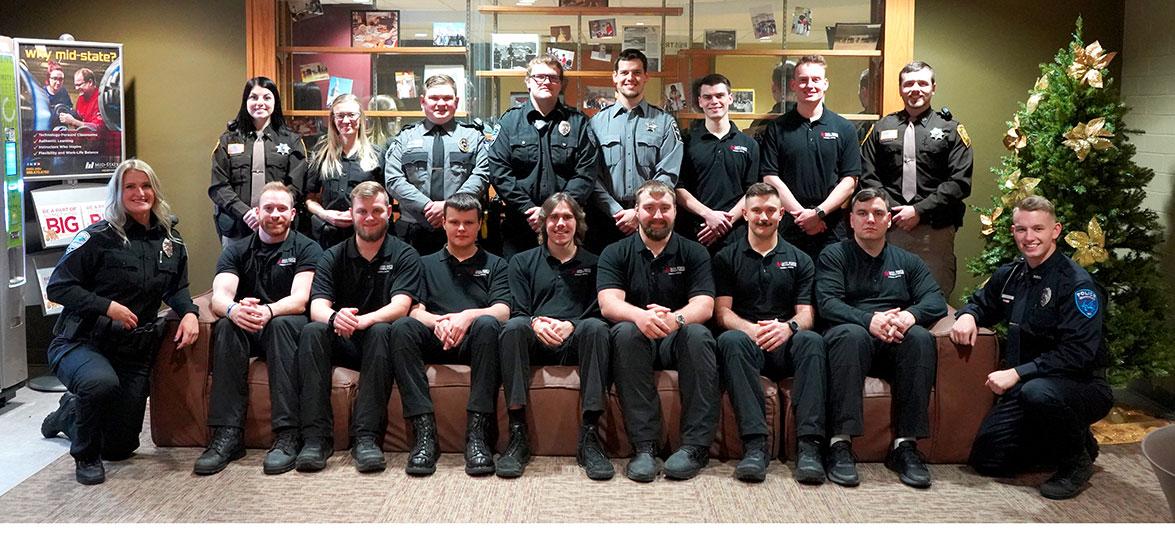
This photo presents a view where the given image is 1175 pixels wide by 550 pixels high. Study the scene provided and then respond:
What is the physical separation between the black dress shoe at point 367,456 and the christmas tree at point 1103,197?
309cm

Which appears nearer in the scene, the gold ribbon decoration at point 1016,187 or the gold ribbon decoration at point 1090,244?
the gold ribbon decoration at point 1090,244

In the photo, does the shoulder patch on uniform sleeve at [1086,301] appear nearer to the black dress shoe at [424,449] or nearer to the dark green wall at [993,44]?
the dark green wall at [993,44]

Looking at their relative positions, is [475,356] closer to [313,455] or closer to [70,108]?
[313,455]

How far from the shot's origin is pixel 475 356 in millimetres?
4492

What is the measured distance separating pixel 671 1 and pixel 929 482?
123 inches

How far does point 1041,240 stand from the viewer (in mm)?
4297

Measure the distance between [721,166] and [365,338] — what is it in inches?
72.9

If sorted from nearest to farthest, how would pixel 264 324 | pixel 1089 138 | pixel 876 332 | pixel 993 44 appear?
pixel 876 332 < pixel 264 324 < pixel 1089 138 < pixel 993 44

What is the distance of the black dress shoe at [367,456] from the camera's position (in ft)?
14.3

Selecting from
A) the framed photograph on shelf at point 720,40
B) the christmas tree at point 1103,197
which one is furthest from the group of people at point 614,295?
the framed photograph on shelf at point 720,40

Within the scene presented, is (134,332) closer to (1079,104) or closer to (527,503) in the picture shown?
(527,503)

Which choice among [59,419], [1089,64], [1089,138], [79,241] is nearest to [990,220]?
[1089,138]
